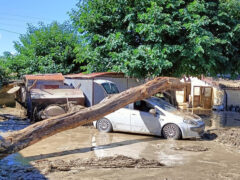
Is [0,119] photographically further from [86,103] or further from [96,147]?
[96,147]

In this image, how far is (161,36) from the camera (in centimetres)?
1128

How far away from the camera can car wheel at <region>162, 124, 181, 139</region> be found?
964cm

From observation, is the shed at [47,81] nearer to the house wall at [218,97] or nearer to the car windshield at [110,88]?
the car windshield at [110,88]

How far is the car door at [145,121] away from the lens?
9.96 metres

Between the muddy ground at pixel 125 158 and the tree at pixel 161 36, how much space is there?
3.43 m

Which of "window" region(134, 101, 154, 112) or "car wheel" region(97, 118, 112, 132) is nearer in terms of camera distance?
"window" region(134, 101, 154, 112)

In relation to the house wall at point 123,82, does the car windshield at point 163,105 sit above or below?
below

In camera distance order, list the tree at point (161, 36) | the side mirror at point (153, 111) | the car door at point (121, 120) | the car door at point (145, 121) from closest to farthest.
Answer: the side mirror at point (153, 111), the car door at point (145, 121), the car door at point (121, 120), the tree at point (161, 36)

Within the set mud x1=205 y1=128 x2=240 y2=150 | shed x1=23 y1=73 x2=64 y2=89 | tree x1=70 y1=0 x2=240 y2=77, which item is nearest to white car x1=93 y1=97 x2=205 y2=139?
mud x1=205 y1=128 x2=240 y2=150

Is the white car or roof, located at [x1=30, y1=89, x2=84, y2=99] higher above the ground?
roof, located at [x1=30, y1=89, x2=84, y2=99]

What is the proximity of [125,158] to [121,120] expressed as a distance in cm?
341

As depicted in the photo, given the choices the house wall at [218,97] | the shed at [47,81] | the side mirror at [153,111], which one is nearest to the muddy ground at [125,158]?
the side mirror at [153,111]

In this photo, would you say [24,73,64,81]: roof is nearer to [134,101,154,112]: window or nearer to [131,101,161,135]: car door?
[134,101,154,112]: window

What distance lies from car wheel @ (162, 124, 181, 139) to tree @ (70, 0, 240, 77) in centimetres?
269
